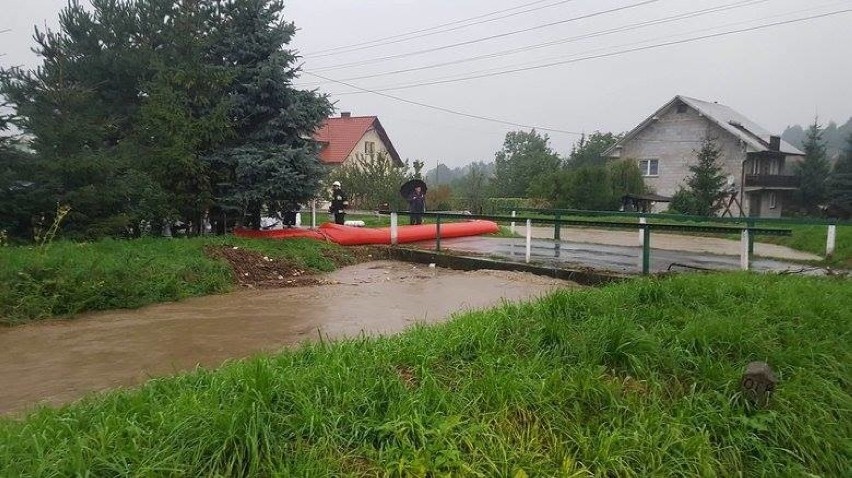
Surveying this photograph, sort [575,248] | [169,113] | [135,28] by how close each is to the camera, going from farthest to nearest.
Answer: [135,28] → [575,248] → [169,113]

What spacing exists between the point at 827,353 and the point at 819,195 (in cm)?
3780

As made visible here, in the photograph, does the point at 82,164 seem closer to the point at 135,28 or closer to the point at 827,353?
the point at 135,28

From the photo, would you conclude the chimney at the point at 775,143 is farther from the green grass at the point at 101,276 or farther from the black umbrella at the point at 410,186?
the green grass at the point at 101,276

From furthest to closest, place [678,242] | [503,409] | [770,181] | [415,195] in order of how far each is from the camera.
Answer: [770,181] < [415,195] < [678,242] < [503,409]

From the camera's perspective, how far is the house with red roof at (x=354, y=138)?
126 ft

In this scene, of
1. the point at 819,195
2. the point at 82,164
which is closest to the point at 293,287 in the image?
the point at 82,164

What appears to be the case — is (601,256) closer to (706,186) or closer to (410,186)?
(410,186)

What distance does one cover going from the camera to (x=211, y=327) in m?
7.12

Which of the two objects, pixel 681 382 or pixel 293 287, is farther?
pixel 293 287

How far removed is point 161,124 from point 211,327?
6515 mm

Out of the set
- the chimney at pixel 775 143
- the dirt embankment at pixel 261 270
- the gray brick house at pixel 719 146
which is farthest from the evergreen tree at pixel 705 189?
the dirt embankment at pixel 261 270

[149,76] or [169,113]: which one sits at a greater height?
[149,76]

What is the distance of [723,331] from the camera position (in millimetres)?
4746

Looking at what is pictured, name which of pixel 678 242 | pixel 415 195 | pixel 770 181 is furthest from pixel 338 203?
pixel 770 181
